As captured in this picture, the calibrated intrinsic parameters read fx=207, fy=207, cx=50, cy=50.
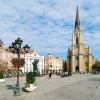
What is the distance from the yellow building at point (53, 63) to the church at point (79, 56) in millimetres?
8368

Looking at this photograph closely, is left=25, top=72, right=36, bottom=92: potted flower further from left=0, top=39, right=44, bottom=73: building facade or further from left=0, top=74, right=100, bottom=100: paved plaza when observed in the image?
left=0, top=39, right=44, bottom=73: building facade

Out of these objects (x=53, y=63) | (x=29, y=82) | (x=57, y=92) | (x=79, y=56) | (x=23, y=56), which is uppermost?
(x=79, y=56)

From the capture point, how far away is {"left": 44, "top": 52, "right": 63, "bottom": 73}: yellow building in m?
131

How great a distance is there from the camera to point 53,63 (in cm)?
13438

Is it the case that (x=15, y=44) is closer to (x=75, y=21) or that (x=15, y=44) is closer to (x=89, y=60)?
(x=89, y=60)

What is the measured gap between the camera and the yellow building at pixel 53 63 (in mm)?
131175

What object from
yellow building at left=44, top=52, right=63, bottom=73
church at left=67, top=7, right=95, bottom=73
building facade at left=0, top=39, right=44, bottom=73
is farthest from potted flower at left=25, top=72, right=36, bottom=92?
church at left=67, top=7, right=95, bottom=73

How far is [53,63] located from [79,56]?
1803cm

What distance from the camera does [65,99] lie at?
13.6m

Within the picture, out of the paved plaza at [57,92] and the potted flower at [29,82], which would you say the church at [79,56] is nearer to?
the paved plaza at [57,92]

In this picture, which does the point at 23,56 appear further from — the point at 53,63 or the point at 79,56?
the point at 79,56

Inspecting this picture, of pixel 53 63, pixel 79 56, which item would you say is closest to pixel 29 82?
pixel 79 56

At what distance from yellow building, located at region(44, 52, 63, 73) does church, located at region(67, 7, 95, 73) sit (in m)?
8.37

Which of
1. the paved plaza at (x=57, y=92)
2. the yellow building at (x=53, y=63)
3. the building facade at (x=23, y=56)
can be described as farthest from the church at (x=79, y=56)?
the paved plaza at (x=57, y=92)
